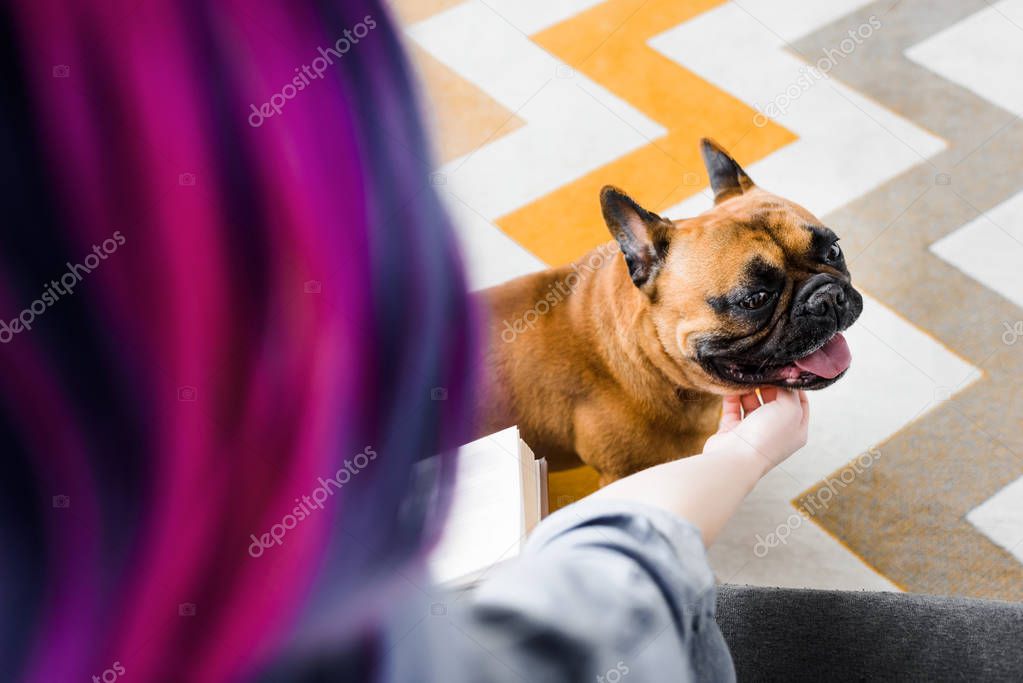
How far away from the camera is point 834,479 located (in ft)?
6.88

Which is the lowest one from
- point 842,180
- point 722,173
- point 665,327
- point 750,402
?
point 842,180

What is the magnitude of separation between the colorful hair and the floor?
5.31 feet

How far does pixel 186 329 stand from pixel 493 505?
28.5 inches

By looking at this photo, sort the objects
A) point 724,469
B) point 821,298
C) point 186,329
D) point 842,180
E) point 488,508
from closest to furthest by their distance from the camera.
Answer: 1. point 186,329
2. point 724,469
3. point 488,508
4. point 821,298
5. point 842,180

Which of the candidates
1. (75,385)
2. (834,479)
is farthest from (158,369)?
(834,479)

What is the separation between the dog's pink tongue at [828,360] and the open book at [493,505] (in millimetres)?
561

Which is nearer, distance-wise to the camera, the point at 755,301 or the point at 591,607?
the point at 591,607

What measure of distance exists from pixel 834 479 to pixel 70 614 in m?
1.90

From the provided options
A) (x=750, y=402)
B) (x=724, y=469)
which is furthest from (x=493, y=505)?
(x=750, y=402)

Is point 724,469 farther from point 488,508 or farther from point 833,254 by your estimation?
point 833,254

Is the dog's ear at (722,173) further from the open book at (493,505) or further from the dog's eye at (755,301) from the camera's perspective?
the open book at (493,505)

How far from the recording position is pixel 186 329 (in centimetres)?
50

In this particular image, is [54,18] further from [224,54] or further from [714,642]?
[714,642]

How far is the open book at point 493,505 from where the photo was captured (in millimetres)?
1002
